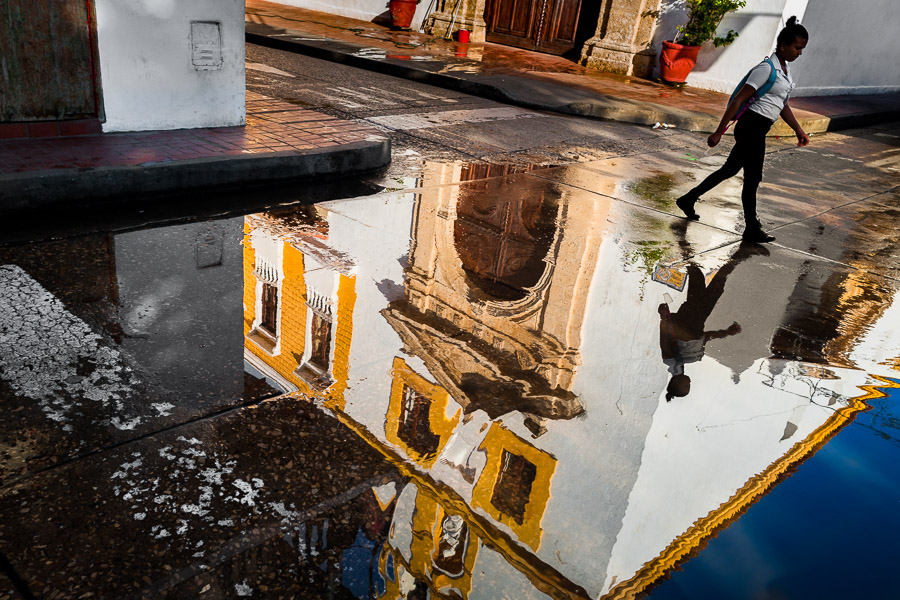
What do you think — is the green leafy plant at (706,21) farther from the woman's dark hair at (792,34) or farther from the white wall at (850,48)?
the woman's dark hair at (792,34)

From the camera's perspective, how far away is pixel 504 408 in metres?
3.26

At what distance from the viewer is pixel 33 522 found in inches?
91.0

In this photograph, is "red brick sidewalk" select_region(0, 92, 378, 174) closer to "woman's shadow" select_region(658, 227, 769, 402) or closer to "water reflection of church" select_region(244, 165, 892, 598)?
"water reflection of church" select_region(244, 165, 892, 598)

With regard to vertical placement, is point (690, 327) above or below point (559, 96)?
below

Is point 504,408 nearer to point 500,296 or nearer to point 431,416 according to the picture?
point 431,416

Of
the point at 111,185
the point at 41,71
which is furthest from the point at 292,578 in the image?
the point at 41,71

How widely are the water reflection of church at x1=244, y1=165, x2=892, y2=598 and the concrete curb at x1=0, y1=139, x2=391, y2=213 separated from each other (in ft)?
2.19

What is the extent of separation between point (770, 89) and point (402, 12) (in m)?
13.6

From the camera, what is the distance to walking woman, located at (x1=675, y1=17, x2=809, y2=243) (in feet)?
18.1

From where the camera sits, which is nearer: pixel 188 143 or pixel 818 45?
pixel 188 143

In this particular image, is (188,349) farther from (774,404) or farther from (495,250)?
(774,404)

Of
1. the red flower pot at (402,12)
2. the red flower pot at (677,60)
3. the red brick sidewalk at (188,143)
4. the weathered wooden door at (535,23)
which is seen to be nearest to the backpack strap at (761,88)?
the red brick sidewalk at (188,143)

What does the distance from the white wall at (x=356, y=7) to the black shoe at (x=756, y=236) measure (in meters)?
13.5

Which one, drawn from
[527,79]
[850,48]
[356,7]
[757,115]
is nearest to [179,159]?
[757,115]
